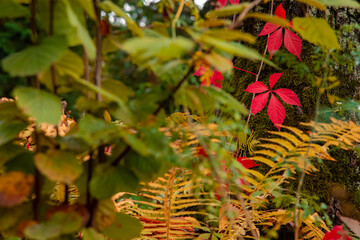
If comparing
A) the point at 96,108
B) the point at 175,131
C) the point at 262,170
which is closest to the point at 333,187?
the point at 262,170

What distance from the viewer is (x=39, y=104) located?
0.40 metres

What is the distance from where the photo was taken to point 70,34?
1.39 feet

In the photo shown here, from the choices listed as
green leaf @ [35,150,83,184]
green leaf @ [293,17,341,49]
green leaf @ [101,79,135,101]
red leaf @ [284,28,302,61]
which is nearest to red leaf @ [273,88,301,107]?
red leaf @ [284,28,302,61]

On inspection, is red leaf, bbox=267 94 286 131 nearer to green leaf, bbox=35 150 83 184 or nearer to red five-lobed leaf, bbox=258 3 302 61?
red five-lobed leaf, bbox=258 3 302 61

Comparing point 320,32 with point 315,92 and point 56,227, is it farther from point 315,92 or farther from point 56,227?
point 315,92

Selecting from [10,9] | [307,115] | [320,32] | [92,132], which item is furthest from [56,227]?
[307,115]

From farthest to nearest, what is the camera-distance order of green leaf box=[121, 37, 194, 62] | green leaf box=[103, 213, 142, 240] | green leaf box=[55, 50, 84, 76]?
green leaf box=[103, 213, 142, 240]
green leaf box=[55, 50, 84, 76]
green leaf box=[121, 37, 194, 62]

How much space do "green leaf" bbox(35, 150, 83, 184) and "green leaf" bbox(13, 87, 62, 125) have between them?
0.06 metres

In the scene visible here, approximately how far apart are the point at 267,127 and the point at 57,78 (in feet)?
3.29

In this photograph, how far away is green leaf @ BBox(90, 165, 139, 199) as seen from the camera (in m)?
0.41

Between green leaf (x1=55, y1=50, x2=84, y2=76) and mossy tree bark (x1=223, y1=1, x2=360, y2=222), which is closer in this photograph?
green leaf (x1=55, y1=50, x2=84, y2=76)

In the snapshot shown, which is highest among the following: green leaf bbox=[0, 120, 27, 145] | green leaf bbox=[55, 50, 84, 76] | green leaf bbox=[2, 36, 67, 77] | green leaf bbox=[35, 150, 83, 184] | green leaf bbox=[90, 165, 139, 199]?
green leaf bbox=[2, 36, 67, 77]

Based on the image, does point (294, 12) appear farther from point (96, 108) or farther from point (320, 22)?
point (96, 108)

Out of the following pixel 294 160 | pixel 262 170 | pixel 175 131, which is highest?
pixel 175 131
